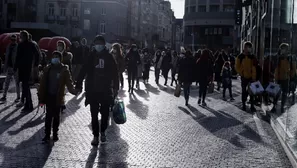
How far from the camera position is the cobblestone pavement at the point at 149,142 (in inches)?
282

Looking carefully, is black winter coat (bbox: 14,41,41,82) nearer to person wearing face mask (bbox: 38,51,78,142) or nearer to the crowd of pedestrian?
the crowd of pedestrian

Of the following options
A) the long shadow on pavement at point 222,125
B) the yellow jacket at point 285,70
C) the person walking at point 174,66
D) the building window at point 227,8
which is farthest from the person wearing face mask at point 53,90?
the building window at point 227,8

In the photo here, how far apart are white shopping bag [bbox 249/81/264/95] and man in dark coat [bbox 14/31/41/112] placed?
5.37 metres

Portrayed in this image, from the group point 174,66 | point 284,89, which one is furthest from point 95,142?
point 174,66

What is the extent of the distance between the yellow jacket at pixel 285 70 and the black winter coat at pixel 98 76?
3.21m

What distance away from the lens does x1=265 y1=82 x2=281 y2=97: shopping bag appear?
447 inches

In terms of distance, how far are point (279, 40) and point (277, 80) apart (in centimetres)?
85

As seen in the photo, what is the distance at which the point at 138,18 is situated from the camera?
100 m

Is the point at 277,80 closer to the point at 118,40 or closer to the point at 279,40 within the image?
the point at 279,40

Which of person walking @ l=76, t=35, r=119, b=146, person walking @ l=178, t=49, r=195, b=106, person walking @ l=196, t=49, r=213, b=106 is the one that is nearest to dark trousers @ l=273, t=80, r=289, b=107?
person walking @ l=76, t=35, r=119, b=146

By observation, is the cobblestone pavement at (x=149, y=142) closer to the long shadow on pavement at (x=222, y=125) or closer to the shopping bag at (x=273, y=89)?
the long shadow on pavement at (x=222, y=125)

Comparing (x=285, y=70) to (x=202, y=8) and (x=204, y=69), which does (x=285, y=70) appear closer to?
(x=204, y=69)

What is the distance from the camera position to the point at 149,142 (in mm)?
8703

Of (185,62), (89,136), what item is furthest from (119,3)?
(89,136)
